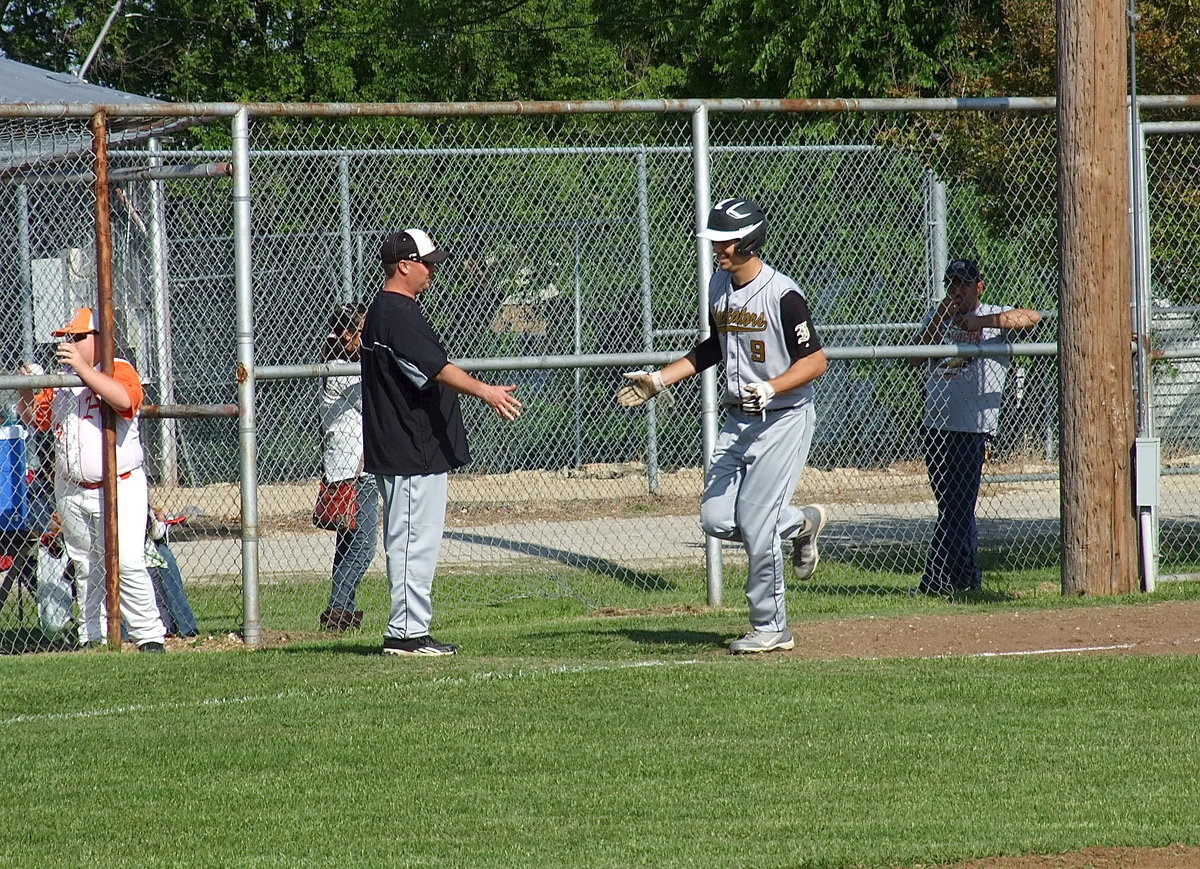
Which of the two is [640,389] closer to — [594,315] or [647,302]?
[647,302]

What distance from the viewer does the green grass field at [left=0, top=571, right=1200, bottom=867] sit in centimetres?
445

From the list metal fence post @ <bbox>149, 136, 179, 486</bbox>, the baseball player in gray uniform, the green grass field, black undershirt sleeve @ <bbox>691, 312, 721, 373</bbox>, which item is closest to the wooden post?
the green grass field

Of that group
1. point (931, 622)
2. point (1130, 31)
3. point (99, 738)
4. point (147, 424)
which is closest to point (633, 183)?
point (147, 424)

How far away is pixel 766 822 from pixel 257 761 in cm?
186

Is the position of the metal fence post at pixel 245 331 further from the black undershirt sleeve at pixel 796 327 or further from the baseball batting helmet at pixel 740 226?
the black undershirt sleeve at pixel 796 327

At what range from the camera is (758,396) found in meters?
6.67

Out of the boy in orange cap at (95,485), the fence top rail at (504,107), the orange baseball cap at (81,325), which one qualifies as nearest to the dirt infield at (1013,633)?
the fence top rail at (504,107)

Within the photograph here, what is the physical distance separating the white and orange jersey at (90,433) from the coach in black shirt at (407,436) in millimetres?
1365

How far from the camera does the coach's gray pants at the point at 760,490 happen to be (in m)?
6.96

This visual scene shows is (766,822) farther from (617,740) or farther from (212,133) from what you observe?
(212,133)

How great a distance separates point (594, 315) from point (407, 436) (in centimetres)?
651

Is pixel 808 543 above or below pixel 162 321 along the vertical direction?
below

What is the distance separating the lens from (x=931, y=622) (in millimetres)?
7844

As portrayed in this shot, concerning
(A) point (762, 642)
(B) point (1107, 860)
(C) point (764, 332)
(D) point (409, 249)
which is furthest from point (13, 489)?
(B) point (1107, 860)
